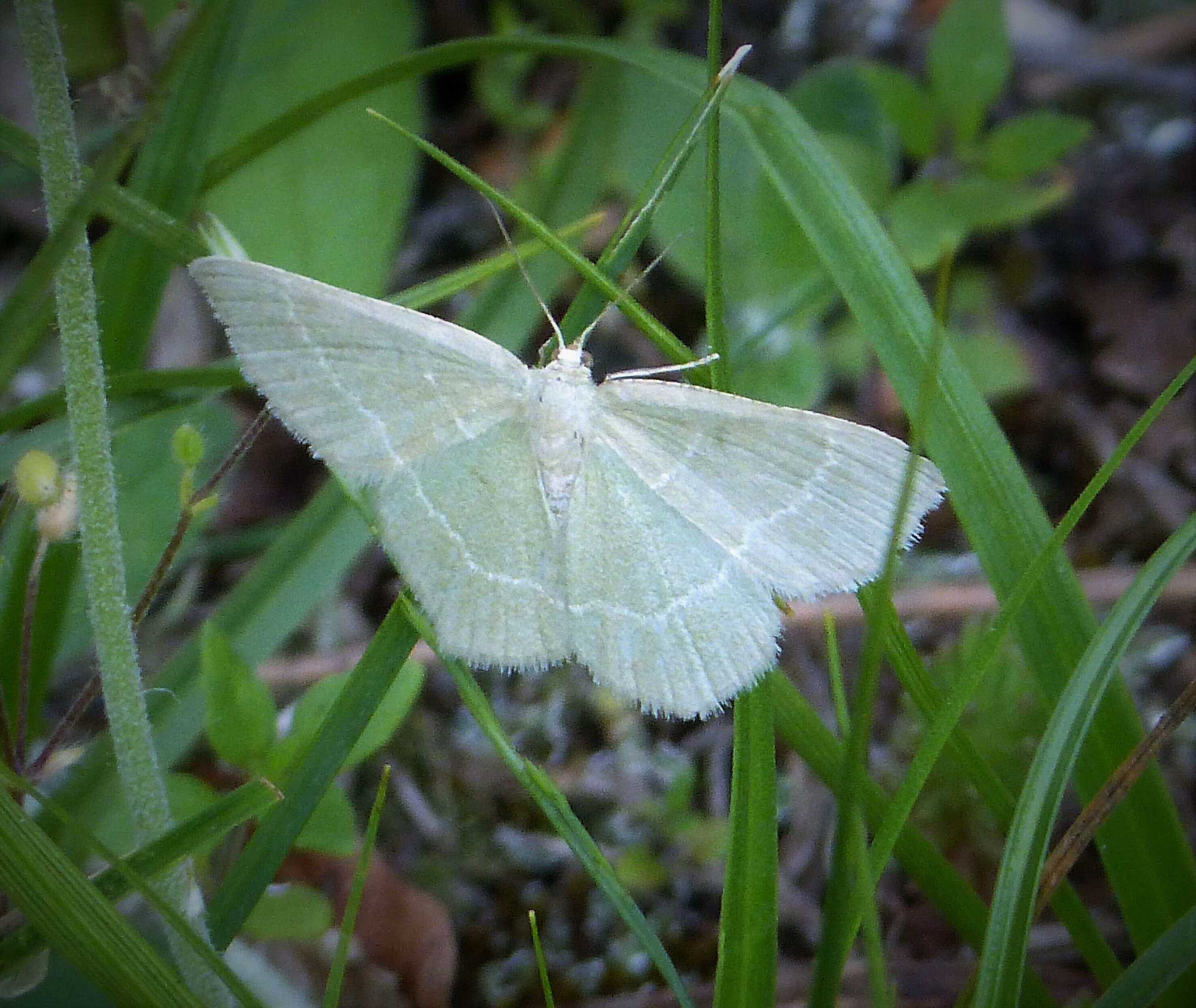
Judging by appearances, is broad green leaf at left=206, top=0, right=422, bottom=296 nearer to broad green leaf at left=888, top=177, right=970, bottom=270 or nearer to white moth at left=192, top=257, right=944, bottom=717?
white moth at left=192, top=257, right=944, bottom=717

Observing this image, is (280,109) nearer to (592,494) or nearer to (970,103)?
(592,494)

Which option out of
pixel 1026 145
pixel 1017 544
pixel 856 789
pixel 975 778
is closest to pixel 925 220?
pixel 1026 145

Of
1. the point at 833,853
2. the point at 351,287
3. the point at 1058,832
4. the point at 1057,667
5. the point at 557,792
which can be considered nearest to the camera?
the point at 833,853

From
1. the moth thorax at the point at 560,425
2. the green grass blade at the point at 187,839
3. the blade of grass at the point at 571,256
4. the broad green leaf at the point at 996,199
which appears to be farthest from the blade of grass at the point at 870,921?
the broad green leaf at the point at 996,199

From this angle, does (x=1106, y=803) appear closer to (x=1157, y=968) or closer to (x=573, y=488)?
(x=1157, y=968)

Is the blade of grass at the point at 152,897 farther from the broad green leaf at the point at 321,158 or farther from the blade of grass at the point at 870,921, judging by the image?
the broad green leaf at the point at 321,158

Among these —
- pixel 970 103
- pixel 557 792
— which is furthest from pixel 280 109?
pixel 557 792
